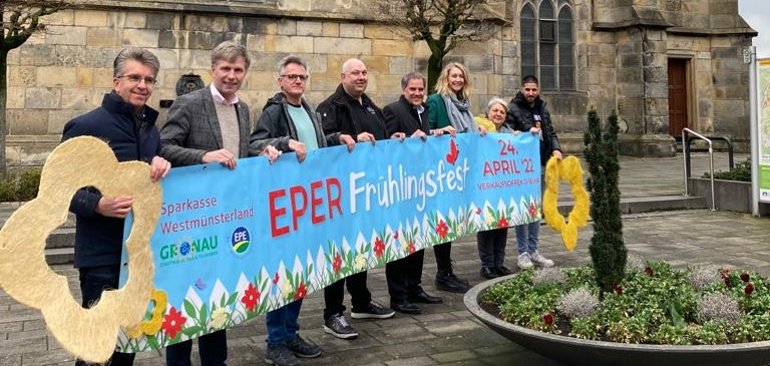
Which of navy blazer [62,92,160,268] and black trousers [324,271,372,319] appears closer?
navy blazer [62,92,160,268]

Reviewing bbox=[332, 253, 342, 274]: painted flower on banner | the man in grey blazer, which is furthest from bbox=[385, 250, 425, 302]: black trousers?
the man in grey blazer

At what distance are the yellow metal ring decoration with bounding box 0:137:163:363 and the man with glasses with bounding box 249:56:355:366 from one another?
4.17 ft

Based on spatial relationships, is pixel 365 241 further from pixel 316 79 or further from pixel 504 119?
pixel 316 79

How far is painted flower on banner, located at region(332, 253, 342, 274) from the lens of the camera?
15.0 feet

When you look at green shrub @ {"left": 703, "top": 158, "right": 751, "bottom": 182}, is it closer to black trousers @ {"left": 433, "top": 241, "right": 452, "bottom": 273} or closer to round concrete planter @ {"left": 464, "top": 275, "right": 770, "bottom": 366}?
black trousers @ {"left": 433, "top": 241, "right": 452, "bottom": 273}

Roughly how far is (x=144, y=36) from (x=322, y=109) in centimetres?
1011

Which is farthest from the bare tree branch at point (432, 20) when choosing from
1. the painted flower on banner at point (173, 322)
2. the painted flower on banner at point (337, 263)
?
the painted flower on banner at point (173, 322)

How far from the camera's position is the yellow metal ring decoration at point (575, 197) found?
6.05m

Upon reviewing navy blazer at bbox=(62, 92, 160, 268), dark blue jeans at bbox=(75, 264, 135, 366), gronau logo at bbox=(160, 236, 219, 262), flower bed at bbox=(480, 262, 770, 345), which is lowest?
flower bed at bbox=(480, 262, 770, 345)

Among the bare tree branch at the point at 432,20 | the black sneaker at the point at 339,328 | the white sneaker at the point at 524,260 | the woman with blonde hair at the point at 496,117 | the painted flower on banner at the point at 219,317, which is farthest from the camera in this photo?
the bare tree branch at the point at 432,20

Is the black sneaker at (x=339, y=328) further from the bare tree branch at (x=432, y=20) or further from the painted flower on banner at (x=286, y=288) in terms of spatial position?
the bare tree branch at (x=432, y=20)

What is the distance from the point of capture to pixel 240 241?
146 inches

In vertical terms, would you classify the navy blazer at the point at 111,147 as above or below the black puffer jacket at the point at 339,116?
below

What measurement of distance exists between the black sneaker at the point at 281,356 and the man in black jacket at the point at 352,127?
0.61 m
